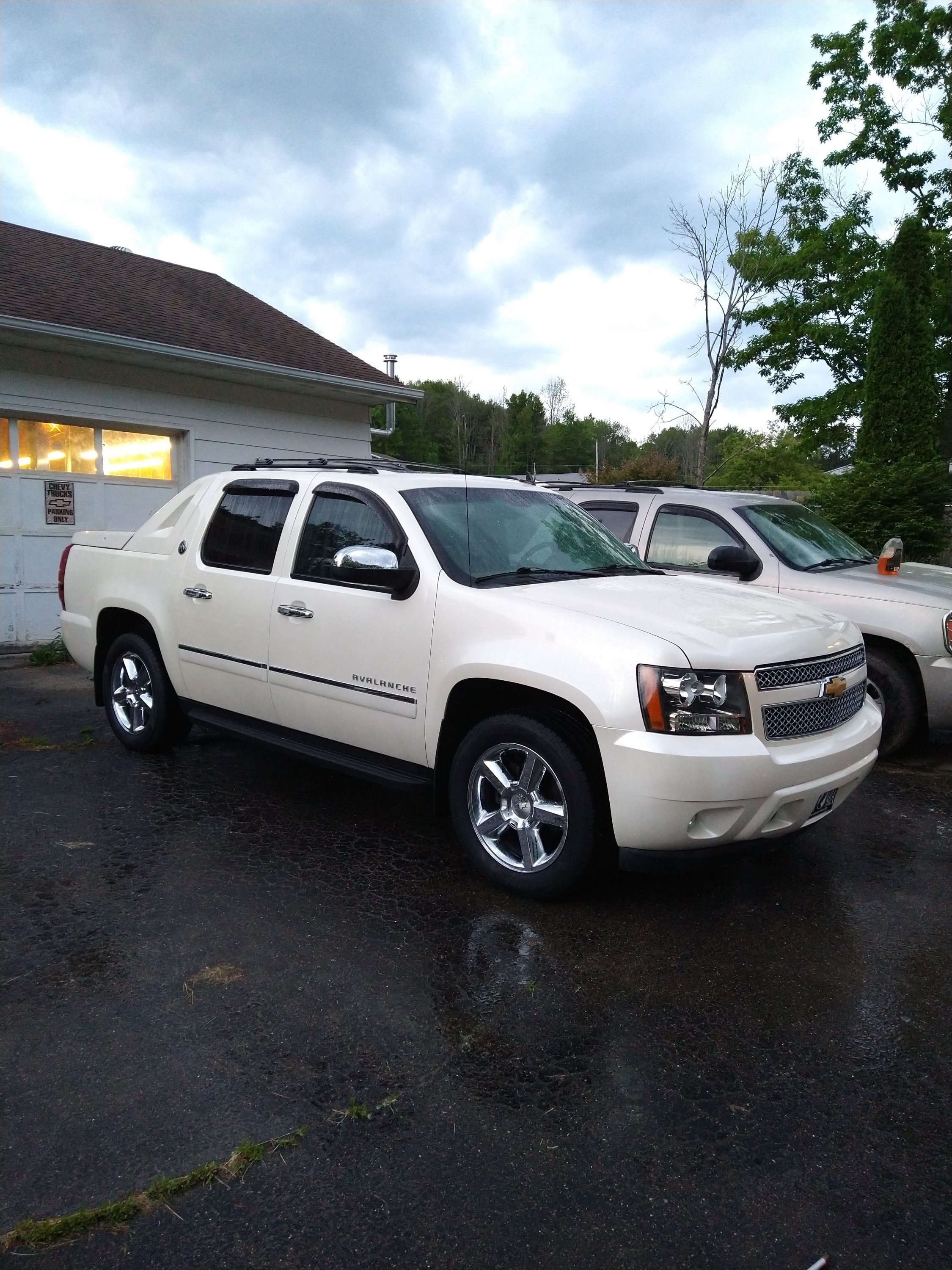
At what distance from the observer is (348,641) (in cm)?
442

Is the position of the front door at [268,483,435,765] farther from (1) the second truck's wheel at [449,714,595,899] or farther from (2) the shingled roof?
(2) the shingled roof

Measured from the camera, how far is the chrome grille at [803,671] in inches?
141

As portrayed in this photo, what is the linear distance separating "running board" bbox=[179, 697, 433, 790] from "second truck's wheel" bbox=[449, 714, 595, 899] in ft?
0.86

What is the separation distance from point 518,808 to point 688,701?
0.89m

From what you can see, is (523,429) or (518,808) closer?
(518,808)

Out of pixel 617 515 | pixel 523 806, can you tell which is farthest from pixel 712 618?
pixel 617 515

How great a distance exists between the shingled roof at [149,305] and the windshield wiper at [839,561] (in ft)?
23.8

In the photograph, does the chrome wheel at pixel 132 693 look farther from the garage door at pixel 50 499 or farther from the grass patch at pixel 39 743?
the garage door at pixel 50 499

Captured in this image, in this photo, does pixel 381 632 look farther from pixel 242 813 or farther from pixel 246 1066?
pixel 246 1066

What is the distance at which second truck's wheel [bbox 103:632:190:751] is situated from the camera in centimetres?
575

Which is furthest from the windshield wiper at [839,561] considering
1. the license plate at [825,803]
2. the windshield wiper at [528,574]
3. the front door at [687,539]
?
the license plate at [825,803]

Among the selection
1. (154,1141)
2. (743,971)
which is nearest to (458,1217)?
(154,1141)

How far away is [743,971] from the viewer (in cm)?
338

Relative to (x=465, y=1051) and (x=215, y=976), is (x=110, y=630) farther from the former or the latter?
(x=465, y=1051)
